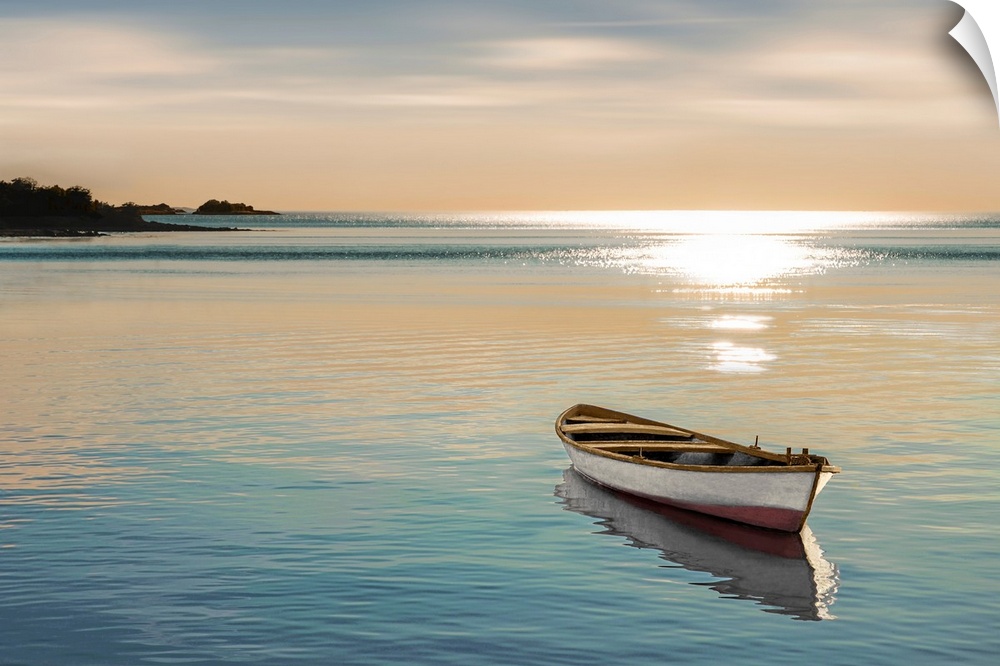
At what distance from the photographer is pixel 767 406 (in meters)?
36.2

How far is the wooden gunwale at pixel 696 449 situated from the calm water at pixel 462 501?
0.91 meters

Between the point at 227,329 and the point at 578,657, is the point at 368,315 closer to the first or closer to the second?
the point at 227,329

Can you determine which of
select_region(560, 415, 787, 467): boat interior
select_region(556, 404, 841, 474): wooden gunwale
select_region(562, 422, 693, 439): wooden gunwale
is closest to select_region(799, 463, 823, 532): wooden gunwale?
select_region(556, 404, 841, 474): wooden gunwale

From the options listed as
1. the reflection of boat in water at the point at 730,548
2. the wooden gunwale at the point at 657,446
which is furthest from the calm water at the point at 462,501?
the wooden gunwale at the point at 657,446

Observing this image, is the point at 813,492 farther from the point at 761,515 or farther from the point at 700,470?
the point at 700,470

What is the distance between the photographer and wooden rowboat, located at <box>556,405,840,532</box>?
2190 centimetres

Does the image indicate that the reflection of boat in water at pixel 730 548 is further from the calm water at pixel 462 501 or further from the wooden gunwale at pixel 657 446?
the wooden gunwale at pixel 657 446

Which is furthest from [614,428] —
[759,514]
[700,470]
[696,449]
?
[759,514]

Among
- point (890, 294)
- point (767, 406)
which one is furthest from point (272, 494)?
point (890, 294)

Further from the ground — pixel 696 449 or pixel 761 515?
pixel 696 449

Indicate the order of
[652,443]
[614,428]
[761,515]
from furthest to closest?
1. [614,428]
2. [652,443]
3. [761,515]

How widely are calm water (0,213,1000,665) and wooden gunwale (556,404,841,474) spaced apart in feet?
2.99

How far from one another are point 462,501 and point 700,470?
4592 mm

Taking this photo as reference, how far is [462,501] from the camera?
23766 mm
